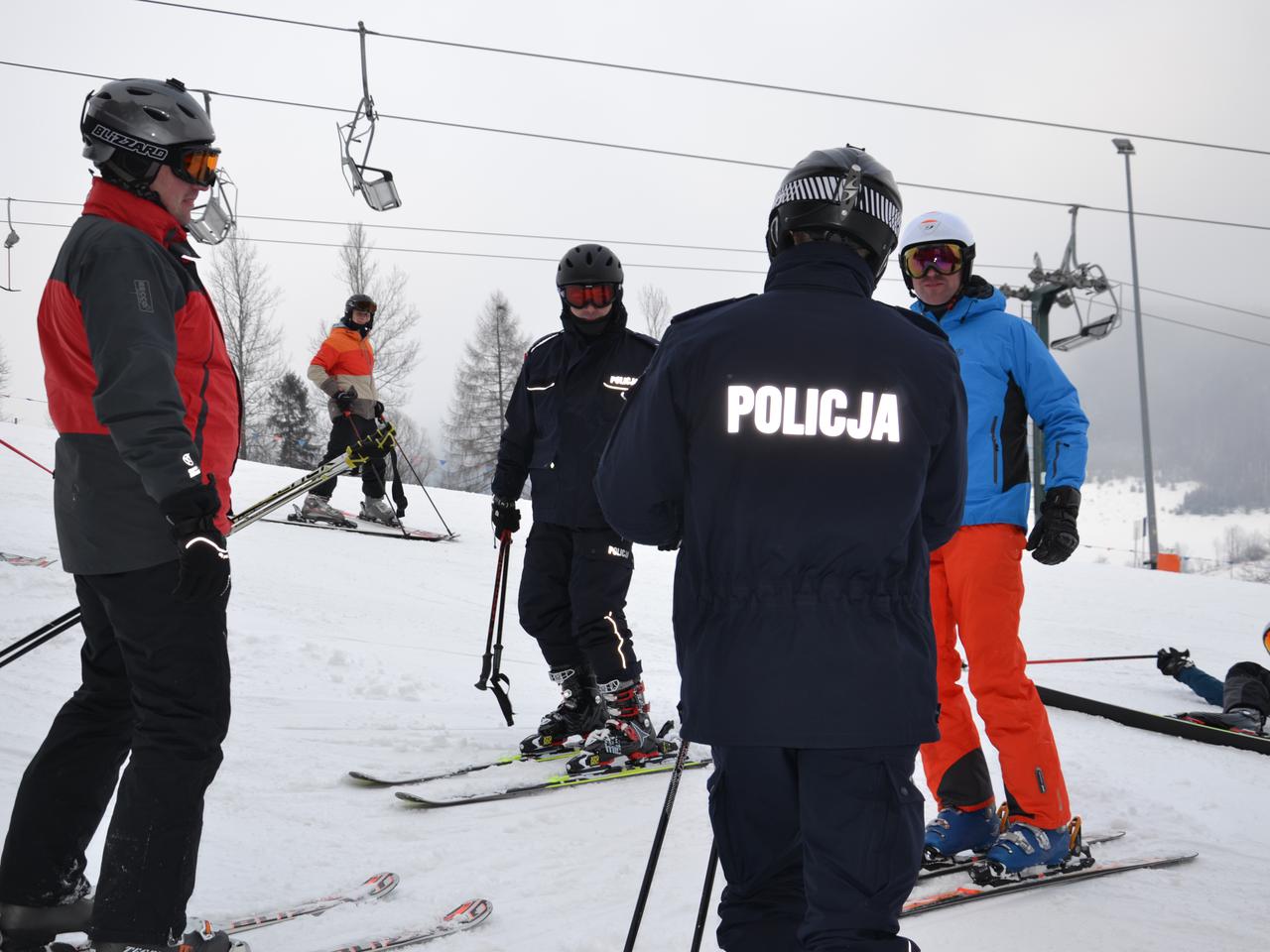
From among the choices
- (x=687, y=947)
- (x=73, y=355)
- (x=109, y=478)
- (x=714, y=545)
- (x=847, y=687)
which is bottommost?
(x=687, y=947)

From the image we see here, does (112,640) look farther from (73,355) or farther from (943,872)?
(943,872)

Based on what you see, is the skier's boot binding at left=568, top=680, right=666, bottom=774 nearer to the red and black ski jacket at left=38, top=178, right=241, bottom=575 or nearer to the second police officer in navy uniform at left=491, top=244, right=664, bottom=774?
the second police officer in navy uniform at left=491, top=244, right=664, bottom=774

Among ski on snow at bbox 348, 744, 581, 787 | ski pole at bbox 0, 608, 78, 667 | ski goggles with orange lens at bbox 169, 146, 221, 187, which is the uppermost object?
ski goggles with orange lens at bbox 169, 146, 221, 187

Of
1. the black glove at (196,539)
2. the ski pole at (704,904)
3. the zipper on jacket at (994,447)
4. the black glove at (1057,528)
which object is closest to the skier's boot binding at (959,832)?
the black glove at (1057,528)

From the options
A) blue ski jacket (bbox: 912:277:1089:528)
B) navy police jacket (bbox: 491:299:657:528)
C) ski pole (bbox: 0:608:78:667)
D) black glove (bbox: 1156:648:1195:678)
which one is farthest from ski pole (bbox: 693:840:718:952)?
black glove (bbox: 1156:648:1195:678)

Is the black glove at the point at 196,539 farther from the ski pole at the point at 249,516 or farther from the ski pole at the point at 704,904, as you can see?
the ski pole at the point at 704,904

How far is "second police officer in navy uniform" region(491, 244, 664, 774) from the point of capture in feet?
14.6

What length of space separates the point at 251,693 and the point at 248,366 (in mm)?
34181

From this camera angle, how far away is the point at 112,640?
2404 mm

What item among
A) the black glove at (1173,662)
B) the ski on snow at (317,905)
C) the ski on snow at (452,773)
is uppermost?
the black glove at (1173,662)

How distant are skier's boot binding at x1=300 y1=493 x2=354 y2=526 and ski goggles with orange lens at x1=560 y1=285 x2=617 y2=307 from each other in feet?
22.5

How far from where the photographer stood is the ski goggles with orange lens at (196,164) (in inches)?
96.0

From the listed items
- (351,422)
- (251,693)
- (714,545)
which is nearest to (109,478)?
(714,545)

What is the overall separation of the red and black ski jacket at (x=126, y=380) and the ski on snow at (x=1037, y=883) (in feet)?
7.43
